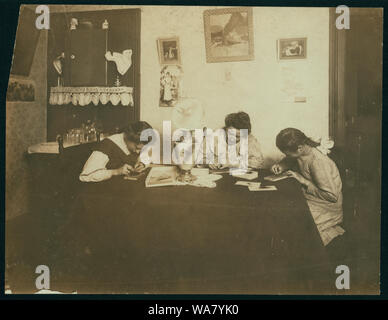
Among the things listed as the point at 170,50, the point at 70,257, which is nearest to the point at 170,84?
the point at 170,50

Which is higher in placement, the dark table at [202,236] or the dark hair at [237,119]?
the dark hair at [237,119]

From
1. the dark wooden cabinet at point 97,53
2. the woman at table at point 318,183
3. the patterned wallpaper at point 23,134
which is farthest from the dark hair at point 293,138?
the patterned wallpaper at point 23,134

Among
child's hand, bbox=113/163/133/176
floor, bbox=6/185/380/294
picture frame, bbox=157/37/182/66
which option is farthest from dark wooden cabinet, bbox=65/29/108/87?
floor, bbox=6/185/380/294

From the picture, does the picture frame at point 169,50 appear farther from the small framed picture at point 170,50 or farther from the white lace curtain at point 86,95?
the white lace curtain at point 86,95

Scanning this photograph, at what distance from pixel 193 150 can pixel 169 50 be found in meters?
0.86

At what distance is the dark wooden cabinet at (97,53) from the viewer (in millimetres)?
4020

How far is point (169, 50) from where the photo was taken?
4.00 metres

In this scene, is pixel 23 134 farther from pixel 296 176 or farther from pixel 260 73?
pixel 296 176

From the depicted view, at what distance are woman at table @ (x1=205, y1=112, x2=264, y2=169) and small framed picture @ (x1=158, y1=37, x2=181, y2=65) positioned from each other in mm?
660

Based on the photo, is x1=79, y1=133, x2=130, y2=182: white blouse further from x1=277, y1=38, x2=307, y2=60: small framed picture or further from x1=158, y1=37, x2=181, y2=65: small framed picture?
x1=277, y1=38, x2=307, y2=60: small framed picture

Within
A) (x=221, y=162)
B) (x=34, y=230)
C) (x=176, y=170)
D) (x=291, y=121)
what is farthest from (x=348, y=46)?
(x=34, y=230)

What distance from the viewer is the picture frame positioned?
400cm

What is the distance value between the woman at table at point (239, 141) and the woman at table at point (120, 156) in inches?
25.4

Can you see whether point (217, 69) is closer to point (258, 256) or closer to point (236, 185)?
point (236, 185)
